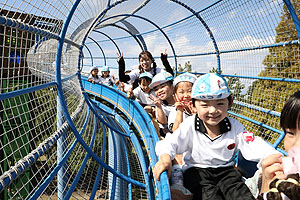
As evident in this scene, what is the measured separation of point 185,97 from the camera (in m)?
2.49

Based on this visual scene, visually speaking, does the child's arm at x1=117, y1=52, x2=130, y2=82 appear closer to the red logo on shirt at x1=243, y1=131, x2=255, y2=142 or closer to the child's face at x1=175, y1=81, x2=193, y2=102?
the child's face at x1=175, y1=81, x2=193, y2=102

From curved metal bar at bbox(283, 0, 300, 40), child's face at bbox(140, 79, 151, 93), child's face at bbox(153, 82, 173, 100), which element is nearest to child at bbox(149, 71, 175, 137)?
child's face at bbox(153, 82, 173, 100)

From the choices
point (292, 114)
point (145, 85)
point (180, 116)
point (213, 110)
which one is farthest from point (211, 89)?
point (145, 85)

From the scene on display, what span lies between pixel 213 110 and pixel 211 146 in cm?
26

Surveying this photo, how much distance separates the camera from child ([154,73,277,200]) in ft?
5.21

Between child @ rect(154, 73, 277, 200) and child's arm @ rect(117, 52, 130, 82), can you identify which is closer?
child @ rect(154, 73, 277, 200)

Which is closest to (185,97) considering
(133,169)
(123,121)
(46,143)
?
(46,143)

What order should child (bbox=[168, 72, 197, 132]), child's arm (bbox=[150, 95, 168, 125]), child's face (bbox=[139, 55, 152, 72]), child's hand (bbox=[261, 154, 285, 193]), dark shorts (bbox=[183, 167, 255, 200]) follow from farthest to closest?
child's face (bbox=[139, 55, 152, 72])
child's arm (bbox=[150, 95, 168, 125])
child (bbox=[168, 72, 197, 132])
dark shorts (bbox=[183, 167, 255, 200])
child's hand (bbox=[261, 154, 285, 193])

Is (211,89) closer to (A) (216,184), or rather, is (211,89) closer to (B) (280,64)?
(A) (216,184)

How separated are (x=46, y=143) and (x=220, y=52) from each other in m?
3.83

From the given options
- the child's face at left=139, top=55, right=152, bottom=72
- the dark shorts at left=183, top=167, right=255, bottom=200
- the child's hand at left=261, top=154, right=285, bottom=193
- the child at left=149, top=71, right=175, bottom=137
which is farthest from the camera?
the child's face at left=139, top=55, right=152, bottom=72

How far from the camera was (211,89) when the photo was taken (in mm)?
1614

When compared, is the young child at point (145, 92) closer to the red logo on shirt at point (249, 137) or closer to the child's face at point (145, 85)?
the child's face at point (145, 85)

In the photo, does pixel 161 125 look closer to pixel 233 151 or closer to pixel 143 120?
pixel 143 120
